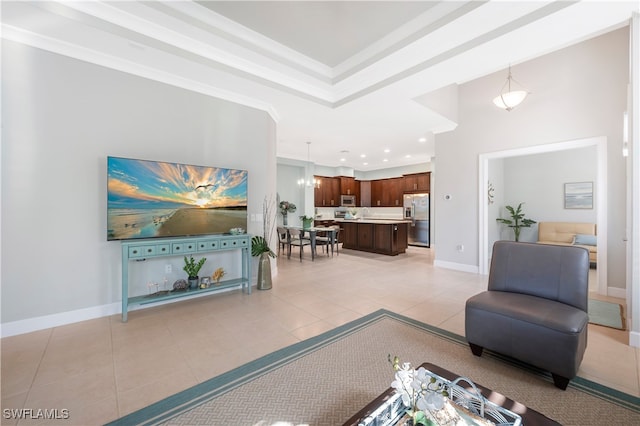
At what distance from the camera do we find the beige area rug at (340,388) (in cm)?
A: 163

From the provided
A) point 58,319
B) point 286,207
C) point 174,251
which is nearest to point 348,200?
point 286,207

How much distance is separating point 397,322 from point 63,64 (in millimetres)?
4690

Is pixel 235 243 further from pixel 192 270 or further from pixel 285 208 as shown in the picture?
pixel 285 208

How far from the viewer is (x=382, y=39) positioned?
3.39 meters

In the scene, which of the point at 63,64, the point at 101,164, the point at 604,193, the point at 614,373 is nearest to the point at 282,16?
the point at 63,64

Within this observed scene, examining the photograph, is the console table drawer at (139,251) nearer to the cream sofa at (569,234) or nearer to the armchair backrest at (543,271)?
the armchair backrest at (543,271)

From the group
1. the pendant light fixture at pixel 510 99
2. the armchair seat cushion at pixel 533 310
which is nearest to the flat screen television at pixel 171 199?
the armchair seat cushion at pixel 533 310


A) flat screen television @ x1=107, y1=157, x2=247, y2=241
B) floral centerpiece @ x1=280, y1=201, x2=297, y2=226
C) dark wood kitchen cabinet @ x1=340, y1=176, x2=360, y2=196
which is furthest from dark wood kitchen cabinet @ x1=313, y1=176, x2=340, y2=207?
flat screen television @ x1=107, y1=157, x2=247, y2=241

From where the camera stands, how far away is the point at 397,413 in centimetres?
122

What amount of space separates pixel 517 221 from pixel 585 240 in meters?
1.36

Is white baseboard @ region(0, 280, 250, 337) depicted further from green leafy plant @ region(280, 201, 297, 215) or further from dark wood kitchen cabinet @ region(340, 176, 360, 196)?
dark wood kitchen cabinet @ region(340, 176, 360, 196)

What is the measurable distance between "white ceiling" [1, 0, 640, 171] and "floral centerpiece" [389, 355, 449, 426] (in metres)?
3.23

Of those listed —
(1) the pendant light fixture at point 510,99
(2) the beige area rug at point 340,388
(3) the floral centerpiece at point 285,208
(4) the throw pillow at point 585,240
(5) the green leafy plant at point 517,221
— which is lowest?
(2) the beige area rug at point 340,388

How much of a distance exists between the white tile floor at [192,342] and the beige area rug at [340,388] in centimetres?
18
